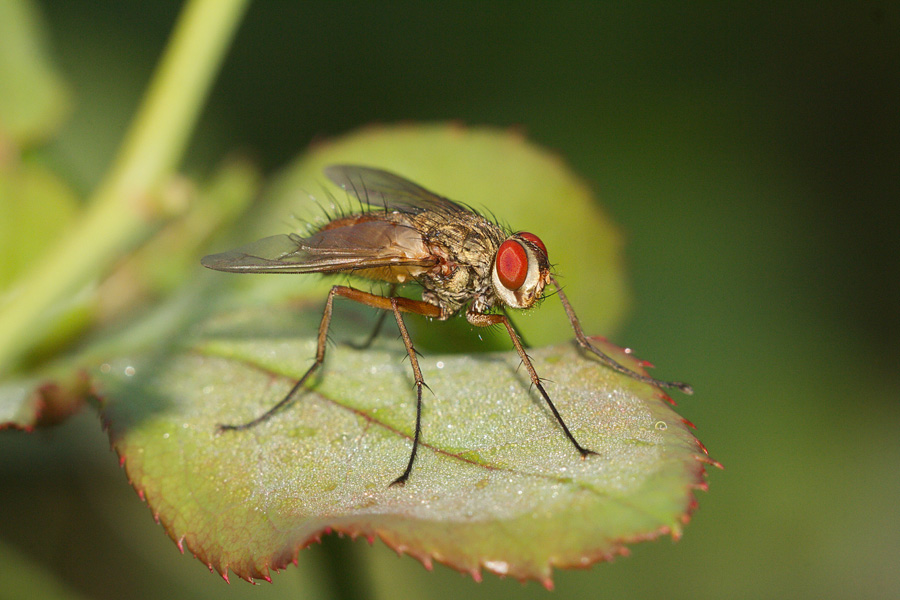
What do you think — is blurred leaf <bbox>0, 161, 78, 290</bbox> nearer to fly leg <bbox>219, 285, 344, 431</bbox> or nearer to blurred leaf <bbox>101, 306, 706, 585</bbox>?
blurred leaf <bbox>101, 306, 706, 585</bbox>

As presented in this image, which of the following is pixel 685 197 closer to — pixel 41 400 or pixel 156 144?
pixel 156 144

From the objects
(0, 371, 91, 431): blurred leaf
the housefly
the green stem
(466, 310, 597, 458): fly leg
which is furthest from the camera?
the housefly

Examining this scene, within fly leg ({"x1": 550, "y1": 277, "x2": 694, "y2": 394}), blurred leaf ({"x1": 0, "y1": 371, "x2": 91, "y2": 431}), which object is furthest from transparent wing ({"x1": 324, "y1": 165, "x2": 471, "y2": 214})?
blurred leaf ({"x1": 0, "y1": 371, "x2": 91, "y2": 431})

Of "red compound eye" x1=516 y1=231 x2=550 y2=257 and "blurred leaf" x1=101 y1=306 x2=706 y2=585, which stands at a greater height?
"red compound eye" x1=516 y1=231 x2=550 y2=257

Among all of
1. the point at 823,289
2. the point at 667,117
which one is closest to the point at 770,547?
the point at 823,289

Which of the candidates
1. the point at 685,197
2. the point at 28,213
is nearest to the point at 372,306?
the point at 28,213

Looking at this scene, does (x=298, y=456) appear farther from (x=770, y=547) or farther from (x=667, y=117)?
(x=667, y=117)
